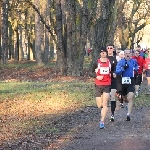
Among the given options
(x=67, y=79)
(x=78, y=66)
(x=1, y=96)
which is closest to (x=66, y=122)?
(x=1, y=96)

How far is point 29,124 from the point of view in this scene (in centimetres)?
1275

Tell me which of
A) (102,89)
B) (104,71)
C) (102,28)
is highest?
(102,28)

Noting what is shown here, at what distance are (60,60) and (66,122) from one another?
1698cm

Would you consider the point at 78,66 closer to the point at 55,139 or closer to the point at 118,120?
the point at 118,120

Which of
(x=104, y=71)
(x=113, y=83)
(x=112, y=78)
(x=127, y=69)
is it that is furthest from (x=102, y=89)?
(x=127, y=69)

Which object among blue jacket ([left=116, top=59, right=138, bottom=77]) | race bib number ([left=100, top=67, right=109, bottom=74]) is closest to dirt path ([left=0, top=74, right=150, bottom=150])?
blue jacket ([left=116, top=59, right=138, bottom=77])

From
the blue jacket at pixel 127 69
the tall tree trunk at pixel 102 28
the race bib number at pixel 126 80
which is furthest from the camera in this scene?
the tall tree trunk at pixel 102 28

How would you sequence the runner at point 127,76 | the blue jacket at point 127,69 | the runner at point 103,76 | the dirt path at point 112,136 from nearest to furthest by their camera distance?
→ the dirt path at point 112,136 → the runner at point 103,76 → the blue jacket at point 127,69 → the runner at point 127,76

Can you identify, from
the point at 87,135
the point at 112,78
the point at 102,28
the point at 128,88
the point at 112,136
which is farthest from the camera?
the point at 102,28

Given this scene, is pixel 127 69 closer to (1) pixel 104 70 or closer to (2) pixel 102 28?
(1) pixel 104 70

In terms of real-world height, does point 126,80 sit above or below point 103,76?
below

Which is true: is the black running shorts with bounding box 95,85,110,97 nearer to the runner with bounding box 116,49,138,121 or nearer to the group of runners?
the group of runners

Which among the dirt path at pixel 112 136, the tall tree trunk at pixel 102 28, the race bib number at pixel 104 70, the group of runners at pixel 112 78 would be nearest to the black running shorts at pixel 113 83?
the group of runners at pixel 112 78

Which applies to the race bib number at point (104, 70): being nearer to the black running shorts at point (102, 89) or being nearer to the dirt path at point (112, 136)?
the black running shorts at point (102, 89)
